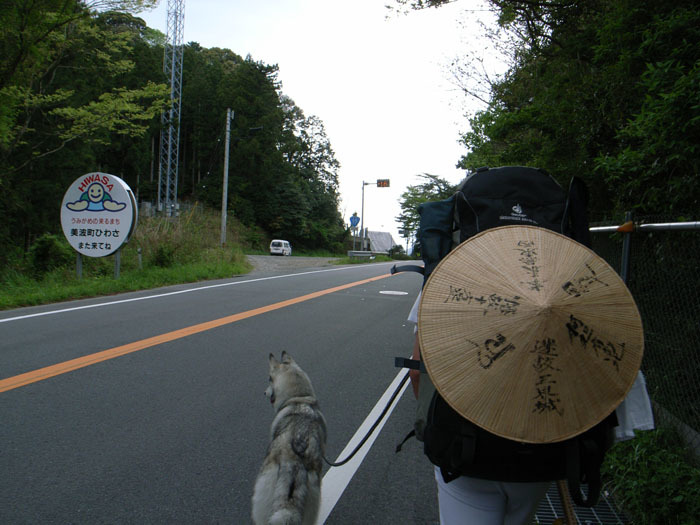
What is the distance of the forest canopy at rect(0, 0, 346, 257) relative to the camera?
14430 millimetres

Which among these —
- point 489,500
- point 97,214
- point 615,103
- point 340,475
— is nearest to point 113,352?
point 340,475

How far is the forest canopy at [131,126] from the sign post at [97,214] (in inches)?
158

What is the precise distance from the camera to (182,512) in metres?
2.75

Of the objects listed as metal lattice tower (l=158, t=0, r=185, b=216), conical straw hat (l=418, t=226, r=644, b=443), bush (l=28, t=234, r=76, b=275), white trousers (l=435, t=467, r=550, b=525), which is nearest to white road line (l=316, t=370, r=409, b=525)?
white trousers (l=435, t=467, r=550, b=525)

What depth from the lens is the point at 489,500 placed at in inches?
58.2

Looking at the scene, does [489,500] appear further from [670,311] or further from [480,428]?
[670,311]

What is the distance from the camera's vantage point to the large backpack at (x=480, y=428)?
134 cm

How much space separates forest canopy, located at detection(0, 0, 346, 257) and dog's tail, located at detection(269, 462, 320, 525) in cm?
1505

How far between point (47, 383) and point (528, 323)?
5.18m

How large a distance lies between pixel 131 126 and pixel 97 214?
5397 millimetres

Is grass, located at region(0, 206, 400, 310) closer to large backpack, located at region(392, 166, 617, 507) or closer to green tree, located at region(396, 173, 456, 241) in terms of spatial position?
large backpack, located at region(392, 166, 617, 507)

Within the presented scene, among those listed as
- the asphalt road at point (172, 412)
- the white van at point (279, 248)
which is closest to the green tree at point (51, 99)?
the asphalt road at point (172, 412)

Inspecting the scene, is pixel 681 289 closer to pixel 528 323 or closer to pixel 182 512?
pixel 528 323

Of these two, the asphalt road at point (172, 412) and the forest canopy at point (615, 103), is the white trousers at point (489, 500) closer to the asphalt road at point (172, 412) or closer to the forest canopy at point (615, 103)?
the asphalt road at point (172, 412)
